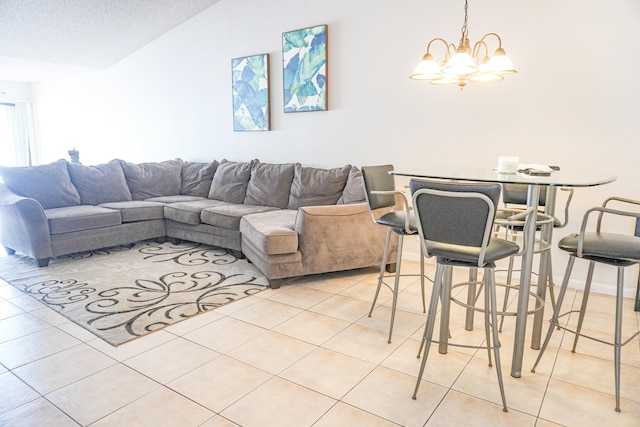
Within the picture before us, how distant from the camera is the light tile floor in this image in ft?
5.91

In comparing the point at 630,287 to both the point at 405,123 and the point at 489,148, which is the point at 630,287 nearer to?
the point at 489,148

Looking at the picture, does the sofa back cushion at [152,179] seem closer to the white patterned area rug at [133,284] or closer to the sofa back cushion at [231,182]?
the sofa back cushion at [231,182]

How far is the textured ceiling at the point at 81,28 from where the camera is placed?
4.72m

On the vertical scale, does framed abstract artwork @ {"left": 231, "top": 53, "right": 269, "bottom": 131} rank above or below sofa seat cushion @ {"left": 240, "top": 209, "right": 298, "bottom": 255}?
above

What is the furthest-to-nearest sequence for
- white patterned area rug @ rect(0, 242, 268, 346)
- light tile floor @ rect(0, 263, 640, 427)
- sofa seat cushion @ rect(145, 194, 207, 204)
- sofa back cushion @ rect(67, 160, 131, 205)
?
sofa seat cushion @ rect(145, 194, 207, 204) < sofa back cushion @ rect(67, 160, 131, 205) < white patterned area rug @ rect(0, 242, 268, 346) < light tile floor @ rect(0, 263, 640, 427)

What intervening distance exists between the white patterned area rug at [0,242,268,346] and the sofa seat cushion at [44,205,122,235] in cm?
32

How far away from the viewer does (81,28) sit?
5223mm

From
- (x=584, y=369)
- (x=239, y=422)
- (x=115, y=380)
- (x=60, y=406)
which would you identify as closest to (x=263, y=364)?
(x=239, y=422)

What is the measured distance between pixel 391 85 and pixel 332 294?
208 cm

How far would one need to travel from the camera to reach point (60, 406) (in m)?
1.85

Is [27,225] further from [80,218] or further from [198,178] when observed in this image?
[198,178]

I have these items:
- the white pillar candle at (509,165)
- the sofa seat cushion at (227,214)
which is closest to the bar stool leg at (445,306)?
the white pillar candle at (509,165)

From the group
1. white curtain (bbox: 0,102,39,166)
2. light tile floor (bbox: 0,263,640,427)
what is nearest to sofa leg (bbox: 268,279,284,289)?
light tile floor (bbox: 0,263,640,427)

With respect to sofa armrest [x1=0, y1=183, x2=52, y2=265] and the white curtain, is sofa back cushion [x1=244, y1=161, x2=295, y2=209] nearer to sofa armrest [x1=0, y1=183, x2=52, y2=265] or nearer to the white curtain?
sofa armrest [x1=0, y1=183, x2=52, y2=265]
